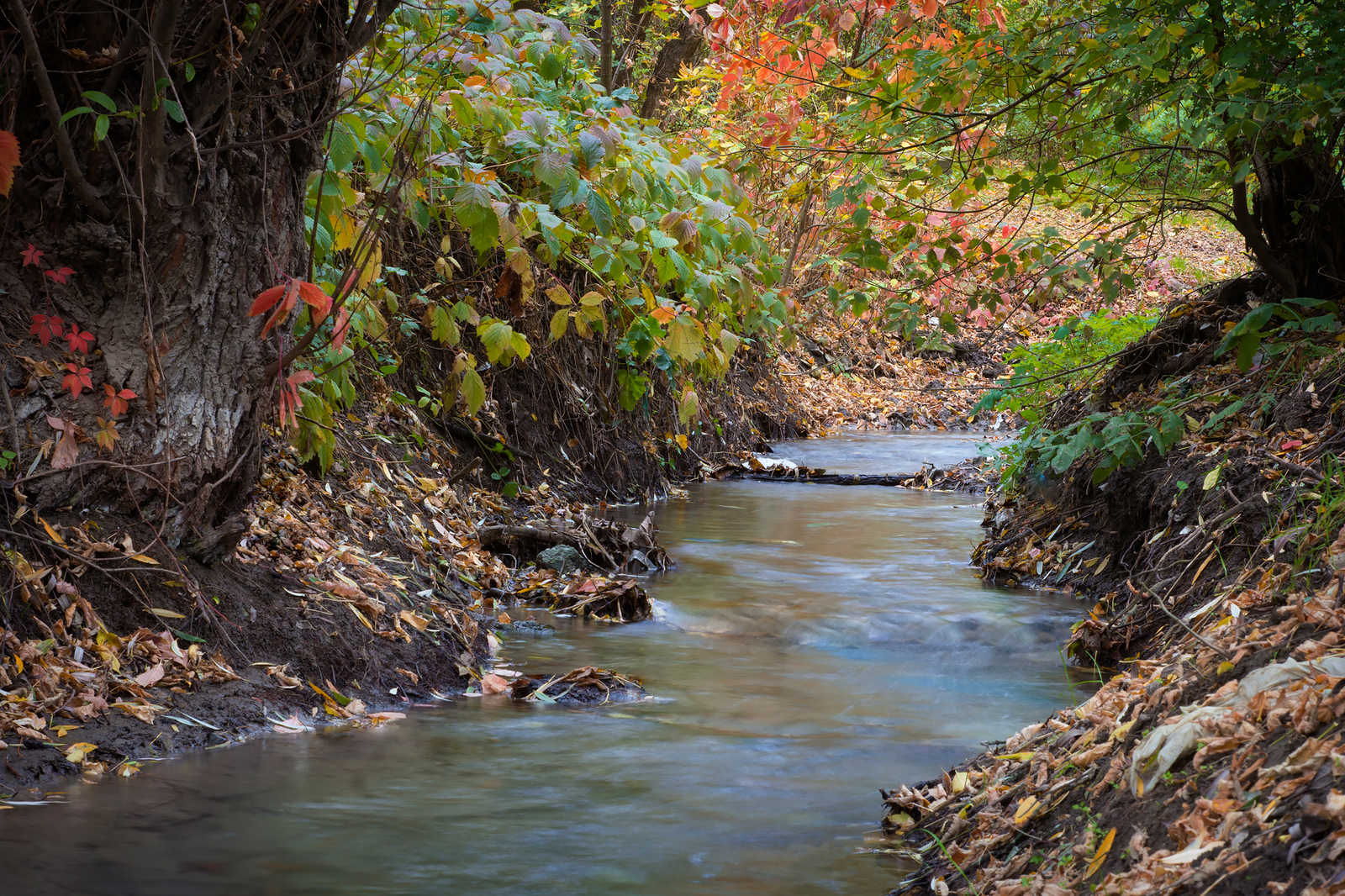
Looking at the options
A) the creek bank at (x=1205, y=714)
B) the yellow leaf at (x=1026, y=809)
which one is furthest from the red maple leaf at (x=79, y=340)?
the yellow leaf at (x=1026, y=809)

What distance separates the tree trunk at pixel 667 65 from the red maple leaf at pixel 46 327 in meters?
8.58

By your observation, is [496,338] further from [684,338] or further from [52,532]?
[52,532]

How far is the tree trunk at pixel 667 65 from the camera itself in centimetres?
1130

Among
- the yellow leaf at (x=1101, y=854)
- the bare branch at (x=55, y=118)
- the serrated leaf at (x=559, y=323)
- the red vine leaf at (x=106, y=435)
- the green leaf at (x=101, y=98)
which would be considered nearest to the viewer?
the yellow leaf at (x=1101, y=854)

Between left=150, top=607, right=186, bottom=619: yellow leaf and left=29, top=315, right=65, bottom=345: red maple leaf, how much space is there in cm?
96

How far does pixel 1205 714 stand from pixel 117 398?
326cm

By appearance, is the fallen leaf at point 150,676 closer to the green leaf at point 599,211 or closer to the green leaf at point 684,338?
the green leaf at point 599,211

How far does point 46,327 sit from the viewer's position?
141 inches

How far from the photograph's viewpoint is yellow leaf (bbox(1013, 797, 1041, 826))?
2.64 meters

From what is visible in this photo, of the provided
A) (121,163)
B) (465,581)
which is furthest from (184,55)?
(465,581)

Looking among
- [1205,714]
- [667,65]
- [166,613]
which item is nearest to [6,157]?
[166,613]

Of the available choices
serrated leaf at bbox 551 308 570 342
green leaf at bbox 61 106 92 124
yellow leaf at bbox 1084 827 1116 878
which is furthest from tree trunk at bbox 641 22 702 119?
yellow leaf at bbox 1084 827 1116 878

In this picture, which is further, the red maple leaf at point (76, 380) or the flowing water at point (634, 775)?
the red maple leaf at point (76, 380)

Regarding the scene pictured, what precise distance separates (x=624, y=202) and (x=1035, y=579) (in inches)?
132
